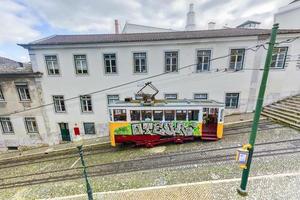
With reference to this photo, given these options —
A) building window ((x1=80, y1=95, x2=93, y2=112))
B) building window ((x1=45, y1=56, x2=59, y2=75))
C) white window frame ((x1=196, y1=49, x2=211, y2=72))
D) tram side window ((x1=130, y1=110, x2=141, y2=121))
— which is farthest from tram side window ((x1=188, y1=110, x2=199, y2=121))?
building window ((x1=45, y1=56, x2=59, y2=75))

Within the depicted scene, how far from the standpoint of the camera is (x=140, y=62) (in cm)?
1480

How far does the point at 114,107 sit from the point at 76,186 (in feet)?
16.2

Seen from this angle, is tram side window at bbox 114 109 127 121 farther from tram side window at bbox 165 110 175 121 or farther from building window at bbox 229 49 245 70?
building window at bbox 229 49 245 70

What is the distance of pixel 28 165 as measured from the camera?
12180mm

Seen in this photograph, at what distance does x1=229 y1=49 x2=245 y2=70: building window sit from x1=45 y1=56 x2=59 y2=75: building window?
16707 millimetres

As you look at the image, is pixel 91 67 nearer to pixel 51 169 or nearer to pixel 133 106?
pixel 133 106

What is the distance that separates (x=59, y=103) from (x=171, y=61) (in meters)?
12.3

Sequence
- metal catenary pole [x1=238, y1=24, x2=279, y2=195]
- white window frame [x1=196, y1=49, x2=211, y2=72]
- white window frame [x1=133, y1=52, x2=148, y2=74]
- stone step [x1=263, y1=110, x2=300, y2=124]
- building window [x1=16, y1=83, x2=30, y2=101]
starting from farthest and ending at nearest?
→ building window [x1=16, y1=83, x2=30, y2=101] < white window frame [x1=133, y1=52, x2=148, y2=74] < white window frame [x1=196, y1=49, x2=211, y2=72] < stone step [x1=263, y1=110, x2=300, y2=124] < metal catenary pole [x1=238, y1=24, x2=279, y2=195]

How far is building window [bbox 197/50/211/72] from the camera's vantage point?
1416cm

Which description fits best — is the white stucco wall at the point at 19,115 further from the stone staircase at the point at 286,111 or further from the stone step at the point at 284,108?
the stone step at the point at 284,108

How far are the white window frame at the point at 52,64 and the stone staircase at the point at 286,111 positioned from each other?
65.7 ft

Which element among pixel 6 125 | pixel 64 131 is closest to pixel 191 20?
pixel 64 131

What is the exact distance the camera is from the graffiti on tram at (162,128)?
1052cm

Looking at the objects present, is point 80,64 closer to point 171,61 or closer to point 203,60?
point 171,61
